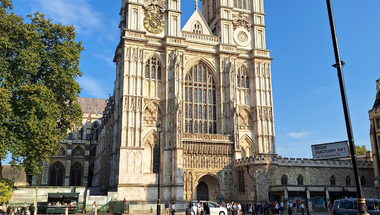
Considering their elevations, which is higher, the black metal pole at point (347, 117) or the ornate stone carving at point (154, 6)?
the ornate stone carving at point (154, 6)

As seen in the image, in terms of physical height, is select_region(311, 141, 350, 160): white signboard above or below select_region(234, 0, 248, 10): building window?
below

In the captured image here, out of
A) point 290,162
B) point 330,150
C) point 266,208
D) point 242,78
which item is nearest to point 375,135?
point 330,150

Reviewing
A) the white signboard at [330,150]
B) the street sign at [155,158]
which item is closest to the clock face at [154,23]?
the street sign at [155,158]

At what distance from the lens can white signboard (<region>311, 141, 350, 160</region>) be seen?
3894 centimetres

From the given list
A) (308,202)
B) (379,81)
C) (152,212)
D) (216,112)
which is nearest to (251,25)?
(216,112)

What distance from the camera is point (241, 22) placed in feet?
152

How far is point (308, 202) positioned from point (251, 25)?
24.8 m

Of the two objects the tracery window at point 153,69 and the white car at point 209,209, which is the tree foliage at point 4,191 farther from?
the tracery window at point 153,69

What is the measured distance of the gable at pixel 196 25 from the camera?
4509 centimetres

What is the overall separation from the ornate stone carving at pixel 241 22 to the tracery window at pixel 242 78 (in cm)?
565

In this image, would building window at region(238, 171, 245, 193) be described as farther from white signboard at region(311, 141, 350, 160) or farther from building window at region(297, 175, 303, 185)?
white signboard at region(311, 141, 350, 160)

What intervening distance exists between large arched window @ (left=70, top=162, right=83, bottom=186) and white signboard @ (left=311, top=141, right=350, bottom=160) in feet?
127

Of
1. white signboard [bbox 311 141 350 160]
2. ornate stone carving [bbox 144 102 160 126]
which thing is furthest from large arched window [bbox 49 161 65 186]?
white signboard [bbox 311 141 350 160]

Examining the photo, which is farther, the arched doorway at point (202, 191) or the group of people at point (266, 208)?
the arched doorway at point (202, 191)
